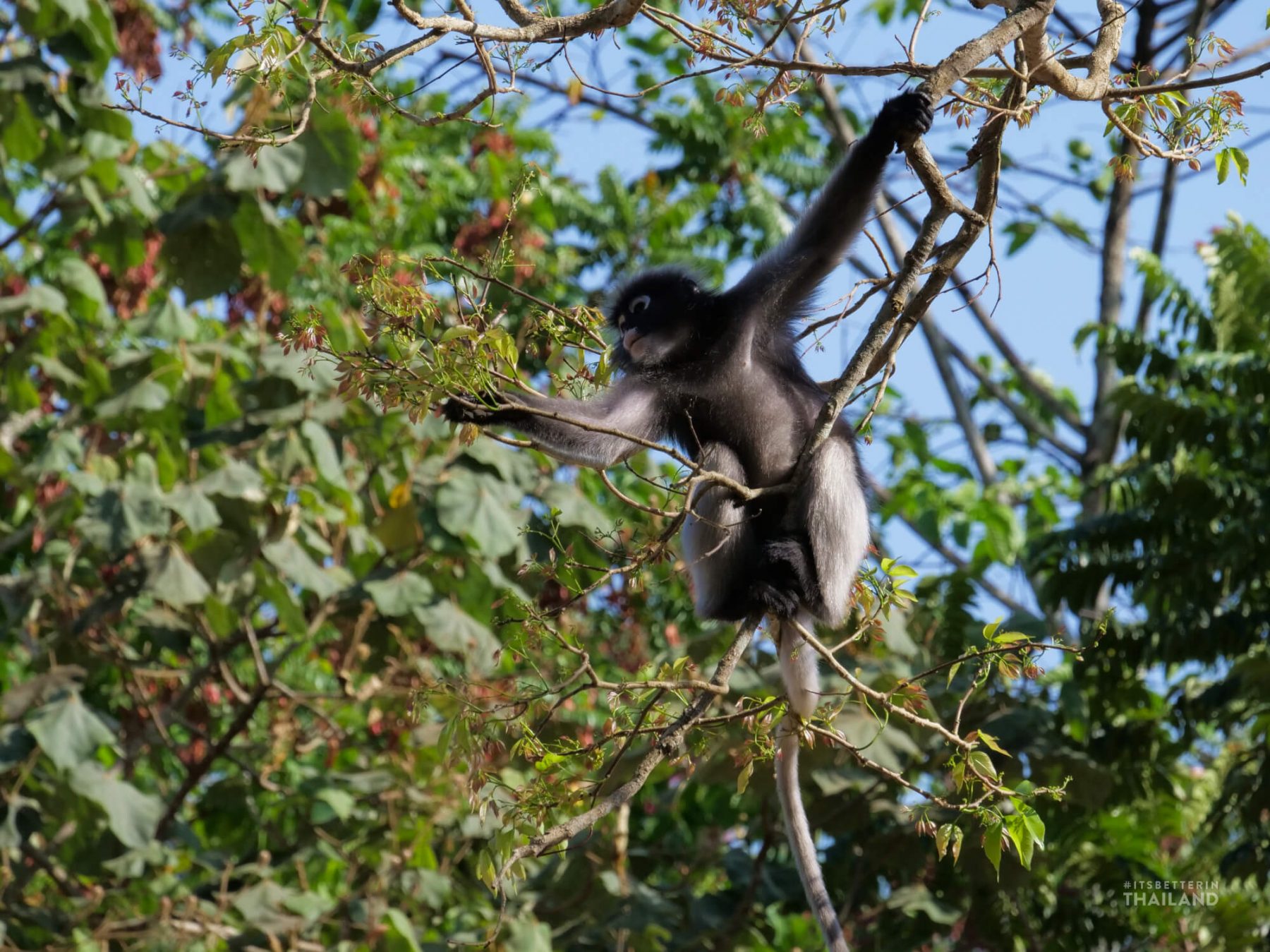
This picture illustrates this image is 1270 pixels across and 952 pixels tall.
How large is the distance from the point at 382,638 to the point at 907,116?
328cm

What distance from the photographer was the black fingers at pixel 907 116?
2.93 metres

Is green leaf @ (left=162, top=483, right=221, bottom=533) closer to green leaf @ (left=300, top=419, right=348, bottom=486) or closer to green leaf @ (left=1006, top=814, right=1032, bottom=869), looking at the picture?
green leaf @ (left=300, top=419, right=348, bottom=486)

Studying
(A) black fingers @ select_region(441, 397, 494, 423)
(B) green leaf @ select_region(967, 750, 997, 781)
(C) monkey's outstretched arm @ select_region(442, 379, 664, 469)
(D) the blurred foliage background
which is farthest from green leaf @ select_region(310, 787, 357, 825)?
(B) green leaf @ select_region(967, 750, 997, 781)

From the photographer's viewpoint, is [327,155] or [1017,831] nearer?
[1017,831]

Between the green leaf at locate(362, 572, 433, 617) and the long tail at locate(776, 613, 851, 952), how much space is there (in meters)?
1.51

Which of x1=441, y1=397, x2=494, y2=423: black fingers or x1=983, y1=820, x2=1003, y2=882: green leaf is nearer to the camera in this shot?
x1=983, y1=820, x2=1003, y2=882: green leaf

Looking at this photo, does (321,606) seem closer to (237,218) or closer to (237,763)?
(237,763)

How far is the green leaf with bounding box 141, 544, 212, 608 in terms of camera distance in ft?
15.1

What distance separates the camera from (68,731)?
14.2 ft

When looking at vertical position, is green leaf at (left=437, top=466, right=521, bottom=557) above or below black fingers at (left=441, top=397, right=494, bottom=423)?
above

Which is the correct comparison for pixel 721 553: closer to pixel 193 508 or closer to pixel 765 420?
pixel 765 420

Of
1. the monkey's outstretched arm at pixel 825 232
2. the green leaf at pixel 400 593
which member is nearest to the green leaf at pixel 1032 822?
the monkey's outstretched arm at pixel 825 232

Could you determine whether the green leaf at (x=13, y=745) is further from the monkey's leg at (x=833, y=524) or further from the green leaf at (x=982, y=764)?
the green leaf at (x=982, y=764)

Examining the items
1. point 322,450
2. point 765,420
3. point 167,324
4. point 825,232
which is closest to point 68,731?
point 322,450
